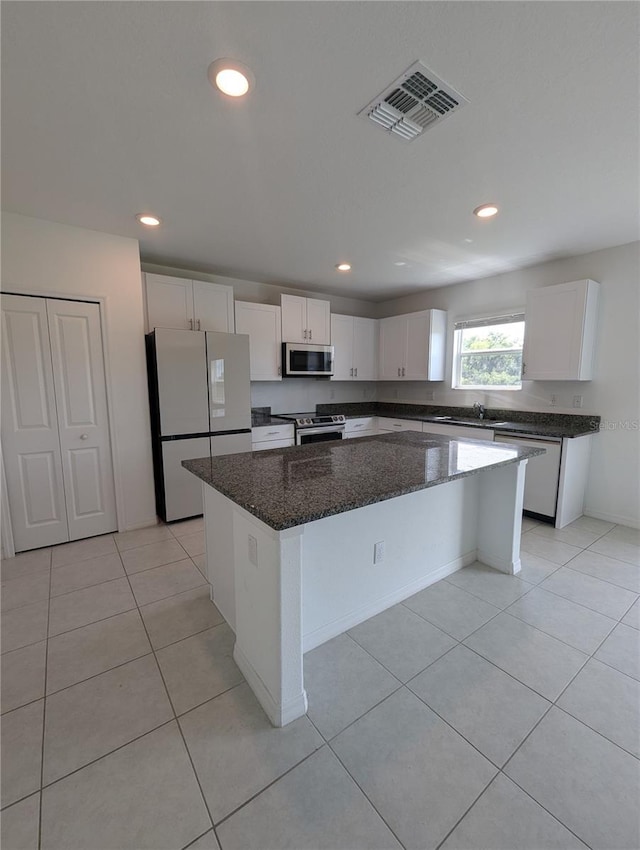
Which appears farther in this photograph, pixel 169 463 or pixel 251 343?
pixel 251 343

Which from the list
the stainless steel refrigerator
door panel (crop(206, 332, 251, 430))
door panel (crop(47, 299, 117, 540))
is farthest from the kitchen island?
door panel (crop(47, 299, 117, 540))

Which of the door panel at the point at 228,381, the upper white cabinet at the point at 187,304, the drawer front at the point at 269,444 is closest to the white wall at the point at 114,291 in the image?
the upper white cabinet at the point at 187,304

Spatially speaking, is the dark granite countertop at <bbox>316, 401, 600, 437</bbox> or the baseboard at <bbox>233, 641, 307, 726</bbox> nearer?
the baseboard at <bbox>233, 641, 307, 726</bbox>

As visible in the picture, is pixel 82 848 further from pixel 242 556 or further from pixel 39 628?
pixel 39 628

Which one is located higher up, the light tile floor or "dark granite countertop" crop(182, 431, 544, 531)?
"dark granite countertop" crop(182, 431, 544, 531)

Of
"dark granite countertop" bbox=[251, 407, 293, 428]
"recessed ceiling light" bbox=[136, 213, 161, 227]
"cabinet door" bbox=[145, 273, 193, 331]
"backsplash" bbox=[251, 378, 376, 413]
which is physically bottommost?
"dark granite countertop" bbox=[251, 407, 293, 428]

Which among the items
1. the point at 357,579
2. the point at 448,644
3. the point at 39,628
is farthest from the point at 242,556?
the point at 39,628

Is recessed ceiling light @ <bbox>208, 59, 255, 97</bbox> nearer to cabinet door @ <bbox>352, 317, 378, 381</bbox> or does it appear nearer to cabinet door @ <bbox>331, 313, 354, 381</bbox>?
cabinet door @ <bbox>331, 313, 354, 381</bbox>

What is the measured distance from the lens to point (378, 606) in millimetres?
2051

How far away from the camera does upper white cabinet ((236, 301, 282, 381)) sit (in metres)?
3.96

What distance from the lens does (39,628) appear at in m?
1.94

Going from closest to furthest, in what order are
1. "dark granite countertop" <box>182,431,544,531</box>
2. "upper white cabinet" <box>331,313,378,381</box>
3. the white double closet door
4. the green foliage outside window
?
"dark granite countertop" <box>182,431,544,531</box> → the white double closet door → the green foliage outside window → "upper white cabinet" <box>331,313,378,381</box>

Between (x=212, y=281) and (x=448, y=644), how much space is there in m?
4.07

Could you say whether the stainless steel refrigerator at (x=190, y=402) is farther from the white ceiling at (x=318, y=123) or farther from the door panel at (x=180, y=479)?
the white ceiling at (x=318, y=123)
